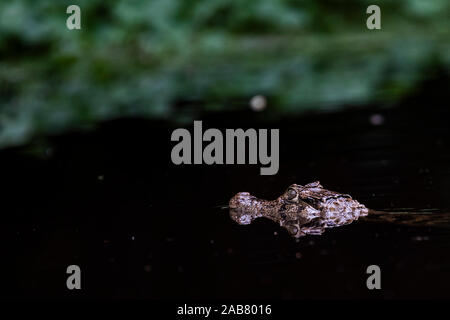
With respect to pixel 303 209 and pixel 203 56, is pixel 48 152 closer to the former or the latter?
pixel 303 209

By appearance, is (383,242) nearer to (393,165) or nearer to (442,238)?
(442,238)

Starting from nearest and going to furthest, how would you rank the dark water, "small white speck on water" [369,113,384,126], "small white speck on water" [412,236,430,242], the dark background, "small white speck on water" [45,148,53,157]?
1. the dark water
2. the dark background
3. "small white speck on water" [412,236,430,242]
4. "small white speck on water" [45,148,53,157]
5. "small white speck on water" [369,113,384,126]

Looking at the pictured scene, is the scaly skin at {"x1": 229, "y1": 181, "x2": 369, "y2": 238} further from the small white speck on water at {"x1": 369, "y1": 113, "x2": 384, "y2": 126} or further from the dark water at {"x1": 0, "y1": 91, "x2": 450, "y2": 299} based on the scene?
the small white speck on water at {"x1": 369, "y1": 113, "x2": 384, "y2": 126}

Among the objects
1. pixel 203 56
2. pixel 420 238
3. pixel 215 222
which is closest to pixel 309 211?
pixel 215 222

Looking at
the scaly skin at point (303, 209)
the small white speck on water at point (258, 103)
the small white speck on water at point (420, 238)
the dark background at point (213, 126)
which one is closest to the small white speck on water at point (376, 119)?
the dark background at point (213, 126)

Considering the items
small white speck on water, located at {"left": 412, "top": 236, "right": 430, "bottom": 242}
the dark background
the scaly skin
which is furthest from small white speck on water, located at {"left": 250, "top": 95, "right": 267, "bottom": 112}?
small white speck on water, located at {"left": 412, "top": 236, "right": 430, "bottom": 242}

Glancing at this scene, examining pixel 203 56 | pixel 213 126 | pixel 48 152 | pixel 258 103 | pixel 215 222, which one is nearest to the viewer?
pixel 215 222
